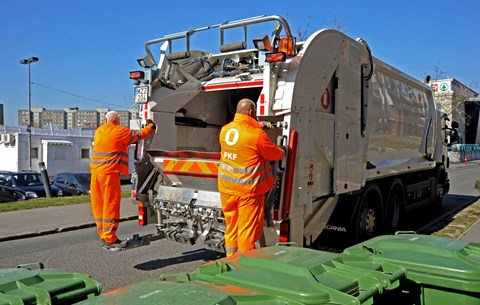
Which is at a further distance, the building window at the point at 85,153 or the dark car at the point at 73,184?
the building window at the point at 85,153

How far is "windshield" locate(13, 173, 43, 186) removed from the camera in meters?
16.0

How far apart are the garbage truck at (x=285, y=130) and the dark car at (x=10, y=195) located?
34.8 ft

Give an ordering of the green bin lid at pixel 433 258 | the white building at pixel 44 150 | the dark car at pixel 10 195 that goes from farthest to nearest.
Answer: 1. the white building at pixel 44 150
2. the dark car at pixel 10 195
3. the green bin lid at pixel 433 258

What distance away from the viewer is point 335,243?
6.77 metres

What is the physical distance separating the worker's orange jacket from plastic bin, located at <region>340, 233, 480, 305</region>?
176 cm

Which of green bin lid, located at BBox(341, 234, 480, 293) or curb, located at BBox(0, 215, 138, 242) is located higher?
green bin lid, located at BBox(341, 234, 480, 293)

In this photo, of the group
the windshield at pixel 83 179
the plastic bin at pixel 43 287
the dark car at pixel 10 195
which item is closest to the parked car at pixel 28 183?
the dark car at pixel 10 195

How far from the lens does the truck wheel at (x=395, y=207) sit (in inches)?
296

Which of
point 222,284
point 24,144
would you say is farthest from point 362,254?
point 24,144

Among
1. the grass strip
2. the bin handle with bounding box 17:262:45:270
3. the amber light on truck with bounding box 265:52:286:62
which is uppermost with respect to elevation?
the amber light on truck with bounding box 265:52:286:62

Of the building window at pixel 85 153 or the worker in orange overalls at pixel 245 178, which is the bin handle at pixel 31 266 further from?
the building window at pixel 85 153

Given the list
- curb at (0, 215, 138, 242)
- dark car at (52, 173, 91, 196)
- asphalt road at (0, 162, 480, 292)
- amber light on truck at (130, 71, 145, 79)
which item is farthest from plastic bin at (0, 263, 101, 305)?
dark car at (52, 173, 91, 196)

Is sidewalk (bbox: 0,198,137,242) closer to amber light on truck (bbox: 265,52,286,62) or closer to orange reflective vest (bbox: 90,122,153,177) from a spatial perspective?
orange reflective vest (bbox: 90,122,153,177)

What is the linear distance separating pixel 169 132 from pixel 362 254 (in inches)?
159
